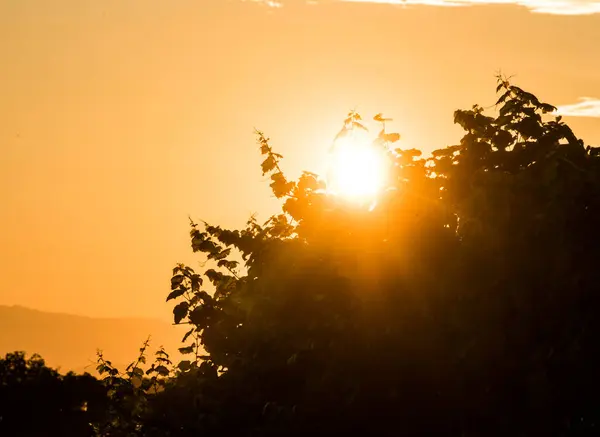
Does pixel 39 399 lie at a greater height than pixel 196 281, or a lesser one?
lesser

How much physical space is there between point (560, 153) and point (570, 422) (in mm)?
5739

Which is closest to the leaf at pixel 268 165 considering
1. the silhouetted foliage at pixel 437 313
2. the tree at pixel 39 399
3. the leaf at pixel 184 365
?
the silhouetted foliage at pixel 437 313

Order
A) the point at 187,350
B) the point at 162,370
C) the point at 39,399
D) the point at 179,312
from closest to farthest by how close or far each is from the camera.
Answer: the point at 39,399, the point at 179,312, the point at 187,350, the point at 162,370

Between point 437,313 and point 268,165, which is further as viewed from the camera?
point 268,165

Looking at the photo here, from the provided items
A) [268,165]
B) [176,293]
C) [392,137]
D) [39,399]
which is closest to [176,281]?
[176,293]

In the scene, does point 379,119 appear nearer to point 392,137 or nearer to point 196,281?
point 392,137

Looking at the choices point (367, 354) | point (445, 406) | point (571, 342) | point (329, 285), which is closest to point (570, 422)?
point (571, 342)

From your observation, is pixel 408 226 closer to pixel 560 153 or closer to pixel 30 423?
pixel 560 153

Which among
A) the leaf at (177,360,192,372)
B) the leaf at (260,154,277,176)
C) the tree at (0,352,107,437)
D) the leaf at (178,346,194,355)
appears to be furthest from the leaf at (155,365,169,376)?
the tree at (0,352,107,437)

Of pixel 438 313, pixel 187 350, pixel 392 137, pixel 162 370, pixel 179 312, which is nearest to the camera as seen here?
pixel 438 313

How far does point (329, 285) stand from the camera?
21703 millimetres

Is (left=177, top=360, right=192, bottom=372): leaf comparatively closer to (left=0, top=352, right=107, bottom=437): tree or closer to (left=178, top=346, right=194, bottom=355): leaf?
(left=178, top=346, right=194, bottom=355): leaf

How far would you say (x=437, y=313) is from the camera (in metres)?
21.3

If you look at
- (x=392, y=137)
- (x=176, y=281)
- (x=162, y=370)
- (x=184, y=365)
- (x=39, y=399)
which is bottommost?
(x=39, y=399)
